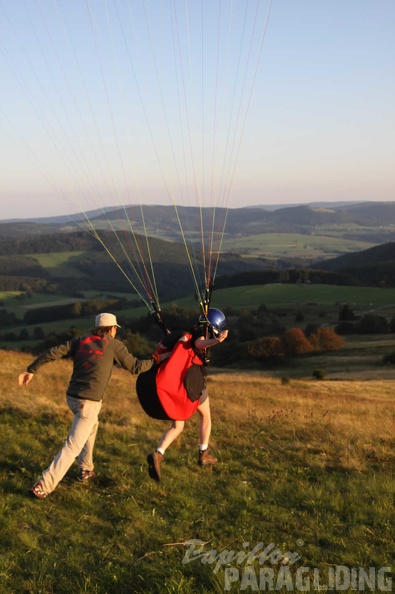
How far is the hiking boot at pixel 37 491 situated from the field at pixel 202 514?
10cm

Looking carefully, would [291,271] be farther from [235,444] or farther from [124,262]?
[235,444]

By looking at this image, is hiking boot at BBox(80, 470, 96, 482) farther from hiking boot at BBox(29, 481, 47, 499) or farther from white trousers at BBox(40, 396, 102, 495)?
hiking boot at BBox(29, 481, 47, 499)

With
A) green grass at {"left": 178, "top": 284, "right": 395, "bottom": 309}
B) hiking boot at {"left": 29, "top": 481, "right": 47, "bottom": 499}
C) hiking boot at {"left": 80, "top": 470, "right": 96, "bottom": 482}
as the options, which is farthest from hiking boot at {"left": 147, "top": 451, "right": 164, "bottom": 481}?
green grass at {"left": 178, "top": 284, "right": 395, "bottom": 309}

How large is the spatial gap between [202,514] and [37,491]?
2.10 meters

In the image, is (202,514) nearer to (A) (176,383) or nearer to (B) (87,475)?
(A) (176,383)

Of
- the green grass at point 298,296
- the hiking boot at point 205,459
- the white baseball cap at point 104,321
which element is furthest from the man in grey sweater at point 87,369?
the green grass at point 298,296

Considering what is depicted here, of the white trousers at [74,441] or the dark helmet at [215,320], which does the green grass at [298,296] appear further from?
the white trousers at [74,441]

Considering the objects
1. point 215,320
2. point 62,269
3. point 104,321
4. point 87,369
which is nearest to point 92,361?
point 87,369

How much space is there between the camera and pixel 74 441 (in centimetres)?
696

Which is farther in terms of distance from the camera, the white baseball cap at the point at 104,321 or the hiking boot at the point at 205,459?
the hiking boot at the point at 205,459

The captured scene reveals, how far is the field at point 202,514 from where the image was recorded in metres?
4.66

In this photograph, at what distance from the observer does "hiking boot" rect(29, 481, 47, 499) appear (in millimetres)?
6609

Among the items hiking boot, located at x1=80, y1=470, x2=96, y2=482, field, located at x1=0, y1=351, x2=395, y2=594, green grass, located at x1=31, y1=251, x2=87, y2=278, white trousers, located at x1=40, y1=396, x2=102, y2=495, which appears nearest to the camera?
field, located at x1=0, y1=351, x2=395, y2=594

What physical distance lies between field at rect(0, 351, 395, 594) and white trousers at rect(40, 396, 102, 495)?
261 mm
